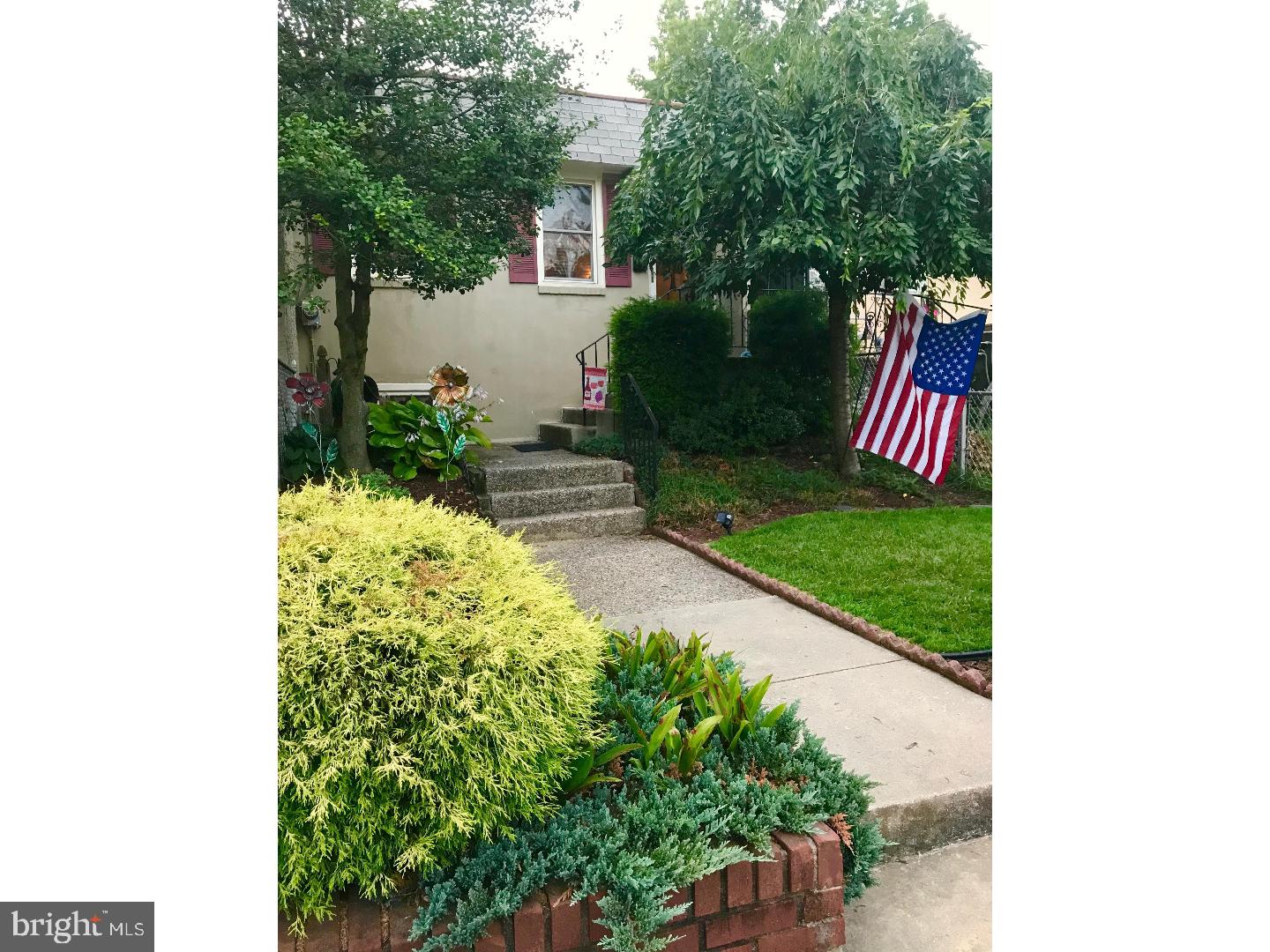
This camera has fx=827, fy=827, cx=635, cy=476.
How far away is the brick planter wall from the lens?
137cm

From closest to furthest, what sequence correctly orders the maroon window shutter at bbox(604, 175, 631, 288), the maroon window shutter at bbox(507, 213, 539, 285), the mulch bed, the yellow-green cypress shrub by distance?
the yellow-green cypress shrub < the mulch bed < the maroon window shutter at bbox(507, 213, 539, 285) < the maroon window shutter at bbox(604, 175, 631, 288)

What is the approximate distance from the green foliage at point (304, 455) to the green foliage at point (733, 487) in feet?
7.03

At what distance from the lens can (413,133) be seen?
464cm

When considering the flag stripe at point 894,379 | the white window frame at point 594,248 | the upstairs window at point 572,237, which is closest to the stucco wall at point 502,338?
the white window frame at point 594,248

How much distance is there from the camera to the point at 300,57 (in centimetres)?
436

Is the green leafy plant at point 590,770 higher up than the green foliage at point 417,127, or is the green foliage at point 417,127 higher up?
the green foliage at point 417,127

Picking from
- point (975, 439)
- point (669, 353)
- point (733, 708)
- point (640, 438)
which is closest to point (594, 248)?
point (669, 353)

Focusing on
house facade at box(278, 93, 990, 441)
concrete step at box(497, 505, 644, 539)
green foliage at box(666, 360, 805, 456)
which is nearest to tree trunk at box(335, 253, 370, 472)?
concrete step at box(497, 505, 644, 539)

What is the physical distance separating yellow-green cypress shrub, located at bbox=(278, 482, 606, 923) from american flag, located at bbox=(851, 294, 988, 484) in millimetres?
4242

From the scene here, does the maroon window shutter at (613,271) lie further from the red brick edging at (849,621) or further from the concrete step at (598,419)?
the red brick edging at (849,621)

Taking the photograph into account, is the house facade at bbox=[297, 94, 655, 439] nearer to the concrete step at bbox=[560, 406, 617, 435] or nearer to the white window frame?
the white window frame

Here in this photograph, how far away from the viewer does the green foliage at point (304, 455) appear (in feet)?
16.7
